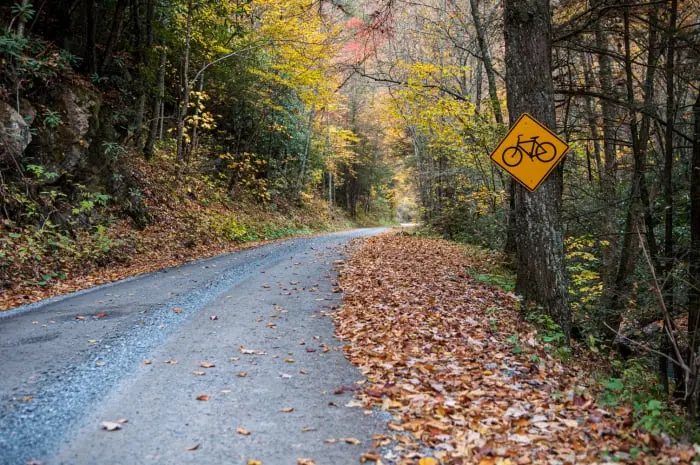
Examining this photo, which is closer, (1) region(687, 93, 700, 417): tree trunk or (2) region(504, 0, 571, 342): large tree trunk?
(1) region(687, 93, 700, 417): tree trunk

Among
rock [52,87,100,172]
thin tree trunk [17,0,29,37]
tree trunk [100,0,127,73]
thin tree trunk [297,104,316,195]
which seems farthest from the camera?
thin tree trunk [297,104,316,195]

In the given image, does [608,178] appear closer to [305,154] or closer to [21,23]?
[21,23]

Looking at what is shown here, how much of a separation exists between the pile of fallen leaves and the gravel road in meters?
0.36

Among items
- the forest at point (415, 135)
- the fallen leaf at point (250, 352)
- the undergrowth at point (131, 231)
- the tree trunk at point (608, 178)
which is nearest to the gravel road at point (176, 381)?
the fallen leaf at point (250, 352)

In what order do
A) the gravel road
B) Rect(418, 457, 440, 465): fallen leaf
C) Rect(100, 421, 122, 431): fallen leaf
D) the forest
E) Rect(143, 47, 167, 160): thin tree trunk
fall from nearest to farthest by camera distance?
Rect(418, 457, 440, 465): fallen leaf
the gravel road
Rect(100, 421, 122, 431): fallen leaf
the forest
Rect(143, 47, 167, 160): thin tree trunk

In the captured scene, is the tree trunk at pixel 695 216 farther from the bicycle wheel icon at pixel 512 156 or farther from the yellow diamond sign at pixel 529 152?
the bicycle wheel icon at pixel 512 156

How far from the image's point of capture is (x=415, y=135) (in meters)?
23.6

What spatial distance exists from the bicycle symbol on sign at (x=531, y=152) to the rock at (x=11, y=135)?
32.9ft

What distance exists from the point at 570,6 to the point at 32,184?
11776mm

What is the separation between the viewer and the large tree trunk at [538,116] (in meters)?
6.25

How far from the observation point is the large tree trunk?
6254 millimetres

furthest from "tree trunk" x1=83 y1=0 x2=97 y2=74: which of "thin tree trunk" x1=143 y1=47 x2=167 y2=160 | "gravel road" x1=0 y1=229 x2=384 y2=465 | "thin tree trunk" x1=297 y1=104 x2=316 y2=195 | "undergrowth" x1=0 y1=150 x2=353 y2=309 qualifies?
"thin tree trunk" x1=297 y1=104 x2=316 y2=195

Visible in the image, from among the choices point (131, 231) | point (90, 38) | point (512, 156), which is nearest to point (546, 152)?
point (512, 156)

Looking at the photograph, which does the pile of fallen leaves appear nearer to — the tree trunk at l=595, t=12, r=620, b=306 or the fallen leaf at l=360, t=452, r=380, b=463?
the fallen leaf at l=360, t=452, r=380, b=463
